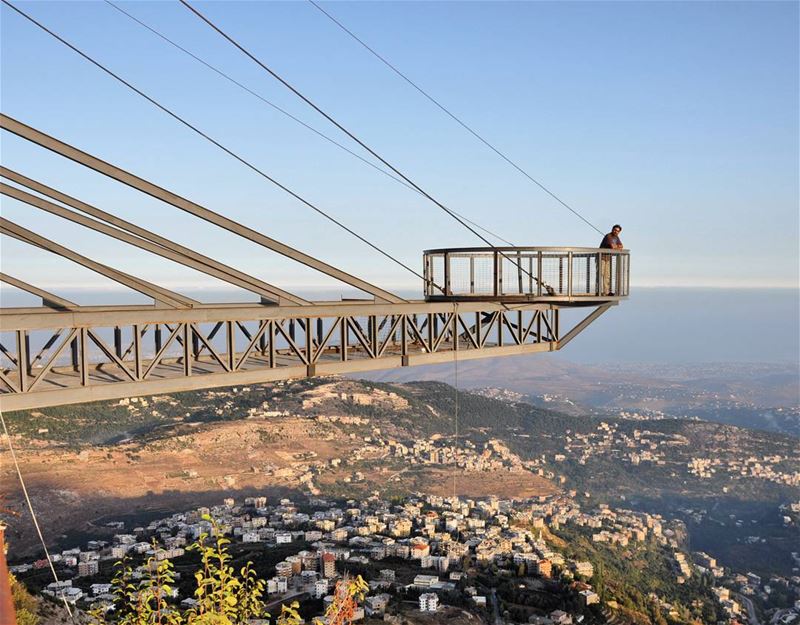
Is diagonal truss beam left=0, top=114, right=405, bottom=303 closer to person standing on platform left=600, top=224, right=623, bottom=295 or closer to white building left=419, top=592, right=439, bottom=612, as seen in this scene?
person standing on platform left=600, top=224, right=623, bottom=295

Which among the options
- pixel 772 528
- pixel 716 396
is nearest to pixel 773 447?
pixel 772 528

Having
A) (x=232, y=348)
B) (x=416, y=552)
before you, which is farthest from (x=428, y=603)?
(x=232, y=348)

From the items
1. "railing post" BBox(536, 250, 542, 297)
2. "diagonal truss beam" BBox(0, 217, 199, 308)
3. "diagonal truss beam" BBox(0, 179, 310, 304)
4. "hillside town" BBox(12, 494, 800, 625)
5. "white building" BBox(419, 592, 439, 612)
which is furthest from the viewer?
"hillside town" BBox(12, 494, 800, 625)

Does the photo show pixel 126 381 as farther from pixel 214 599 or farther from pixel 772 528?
pixel 772 528

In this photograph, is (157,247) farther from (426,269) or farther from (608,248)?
(608,248)

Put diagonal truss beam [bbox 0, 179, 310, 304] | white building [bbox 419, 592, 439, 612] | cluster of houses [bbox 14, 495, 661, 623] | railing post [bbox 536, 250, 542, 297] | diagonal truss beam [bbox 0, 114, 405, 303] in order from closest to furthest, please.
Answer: diagonal truss beam [bbox 0, 114, 405, 303] < diagonal truss beam [bbox 0, 179, 310, 304] < railing post [bbox 536, 250, 542, 297] < white building [bbox 419, 592, 439, 612] < cluster of houses [bbox 14, 495, 661, 623]

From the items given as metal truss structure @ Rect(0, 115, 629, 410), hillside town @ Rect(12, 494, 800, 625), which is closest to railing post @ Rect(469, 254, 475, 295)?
metal truss structure @ Rect(0, 115, 629, 410)
